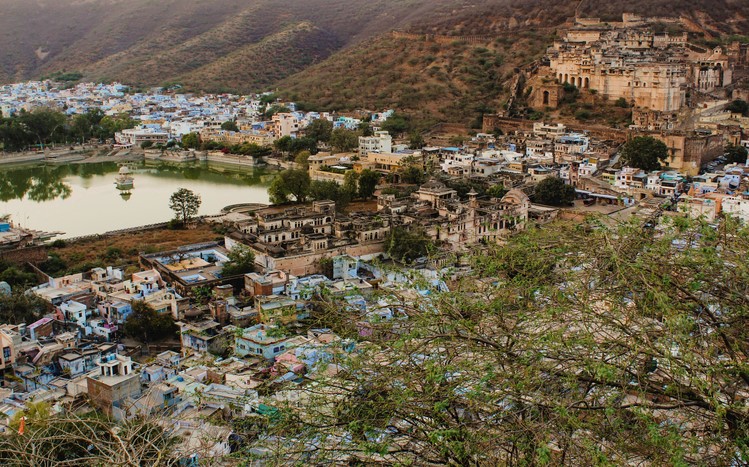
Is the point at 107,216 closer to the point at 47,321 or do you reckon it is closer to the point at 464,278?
the point at 47,321

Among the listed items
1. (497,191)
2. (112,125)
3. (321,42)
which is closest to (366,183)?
(497,191)

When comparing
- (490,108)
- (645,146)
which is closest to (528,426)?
(645,146)

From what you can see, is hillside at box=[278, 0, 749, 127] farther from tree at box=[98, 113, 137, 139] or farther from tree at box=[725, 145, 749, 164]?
tree at box=[725, 145, 749, 164]

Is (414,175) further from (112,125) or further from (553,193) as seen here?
(112,125)

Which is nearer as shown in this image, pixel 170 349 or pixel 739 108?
pixel 170 349

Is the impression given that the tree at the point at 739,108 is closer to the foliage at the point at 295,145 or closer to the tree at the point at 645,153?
the tree at the point at 645,153

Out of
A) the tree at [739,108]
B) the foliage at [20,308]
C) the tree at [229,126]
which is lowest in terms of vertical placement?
the foliage at [20,308]

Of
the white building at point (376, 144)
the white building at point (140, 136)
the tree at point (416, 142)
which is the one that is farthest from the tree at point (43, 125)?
the tree at point (416, 142)
